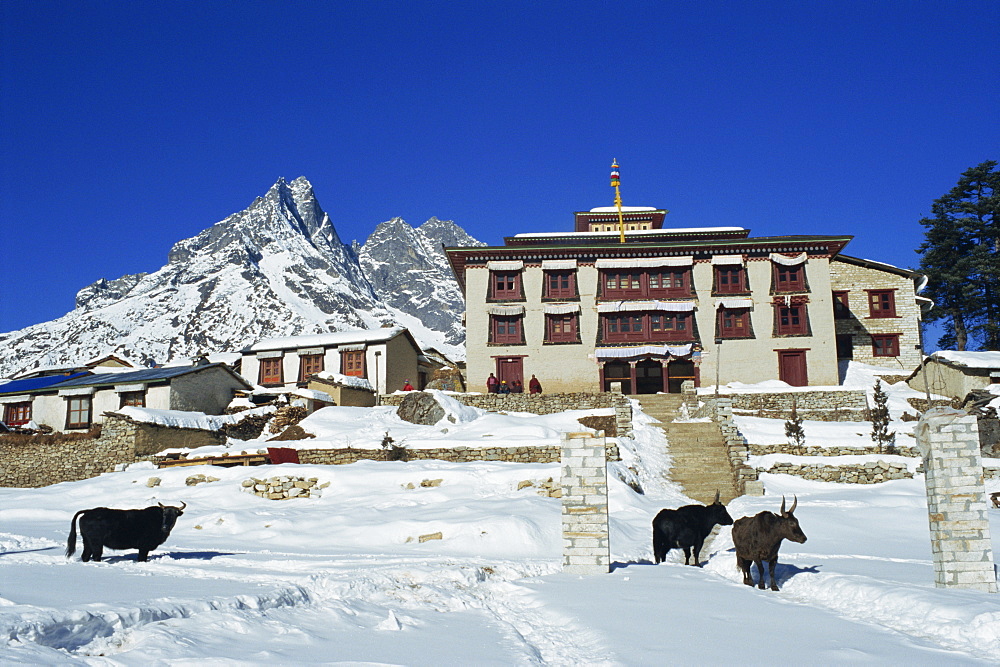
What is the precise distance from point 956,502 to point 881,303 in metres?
40.8

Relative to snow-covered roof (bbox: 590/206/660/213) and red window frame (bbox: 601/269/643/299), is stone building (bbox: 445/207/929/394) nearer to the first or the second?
red window frame (bbox: 601/269/643/299)

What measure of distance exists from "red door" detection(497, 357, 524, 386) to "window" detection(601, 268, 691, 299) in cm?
625

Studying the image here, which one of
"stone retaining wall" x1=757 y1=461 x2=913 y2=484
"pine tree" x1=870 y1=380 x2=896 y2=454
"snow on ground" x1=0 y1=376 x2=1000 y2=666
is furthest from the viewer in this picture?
"pine tree" x1=870 y1=380 x2=896 y2=454

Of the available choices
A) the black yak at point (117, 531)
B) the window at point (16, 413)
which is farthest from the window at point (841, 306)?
the window at point (16, 413)

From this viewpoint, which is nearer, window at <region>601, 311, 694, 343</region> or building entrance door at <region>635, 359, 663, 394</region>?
window at <region>601, 311, 694, 343</region>

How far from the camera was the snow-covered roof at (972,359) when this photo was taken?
38594 mm

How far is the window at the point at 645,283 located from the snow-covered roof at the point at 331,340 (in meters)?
13.5

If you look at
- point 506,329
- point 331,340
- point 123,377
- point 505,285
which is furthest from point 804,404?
point 123,377

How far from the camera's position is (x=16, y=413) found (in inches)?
1630

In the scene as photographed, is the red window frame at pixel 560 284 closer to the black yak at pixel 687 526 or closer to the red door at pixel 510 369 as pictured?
the red door at pixel 510 369

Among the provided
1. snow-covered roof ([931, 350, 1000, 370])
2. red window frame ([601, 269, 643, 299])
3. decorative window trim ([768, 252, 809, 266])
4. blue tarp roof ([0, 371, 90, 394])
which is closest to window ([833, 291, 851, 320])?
decorative window trim ([768, 252, 809, 266])

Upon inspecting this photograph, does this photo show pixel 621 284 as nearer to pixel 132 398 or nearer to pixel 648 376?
pixel 648 376

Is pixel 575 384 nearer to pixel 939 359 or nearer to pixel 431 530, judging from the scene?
pixel 939 359

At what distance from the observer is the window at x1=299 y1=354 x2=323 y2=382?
48.6 metres
